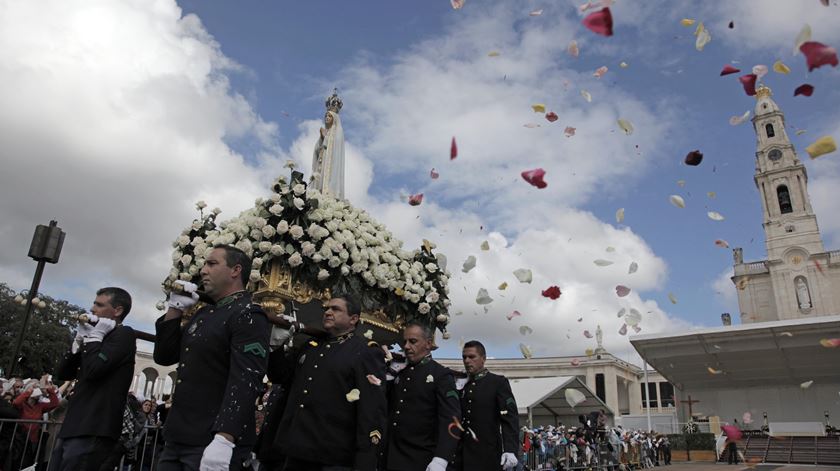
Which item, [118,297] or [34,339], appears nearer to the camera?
[118,297]

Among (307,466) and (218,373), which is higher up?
(218,373)

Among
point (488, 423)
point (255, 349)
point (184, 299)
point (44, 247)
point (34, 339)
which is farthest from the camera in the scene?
point (34, 339)

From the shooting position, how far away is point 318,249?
225 inches

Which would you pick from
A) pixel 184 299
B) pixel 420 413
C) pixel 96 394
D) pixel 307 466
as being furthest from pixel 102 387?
pixel 420 413

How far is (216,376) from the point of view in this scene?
10.3 feet

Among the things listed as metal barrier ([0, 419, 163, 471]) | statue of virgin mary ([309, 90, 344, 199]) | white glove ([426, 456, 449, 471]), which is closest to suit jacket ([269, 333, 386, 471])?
white glove ([426, 456, 449, 471])

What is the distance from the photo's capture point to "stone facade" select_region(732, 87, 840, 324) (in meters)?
54.7

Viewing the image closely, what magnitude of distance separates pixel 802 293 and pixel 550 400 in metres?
44.8

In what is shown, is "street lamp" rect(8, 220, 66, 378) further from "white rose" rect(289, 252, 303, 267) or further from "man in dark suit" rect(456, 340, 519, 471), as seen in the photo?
"man in dark suit" rect(456, 340, 519, 471)

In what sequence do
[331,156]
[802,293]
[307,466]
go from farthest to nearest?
1. [802,293]
2. [331,156]
3. [307,466]

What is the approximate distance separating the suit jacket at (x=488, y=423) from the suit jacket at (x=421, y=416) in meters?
0.96

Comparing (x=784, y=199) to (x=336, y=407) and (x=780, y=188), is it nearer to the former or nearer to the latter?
(x=780, y=188)

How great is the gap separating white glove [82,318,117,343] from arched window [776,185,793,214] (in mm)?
68320

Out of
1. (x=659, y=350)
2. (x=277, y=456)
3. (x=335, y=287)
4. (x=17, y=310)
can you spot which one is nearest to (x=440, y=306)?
(x=335, y=287)
